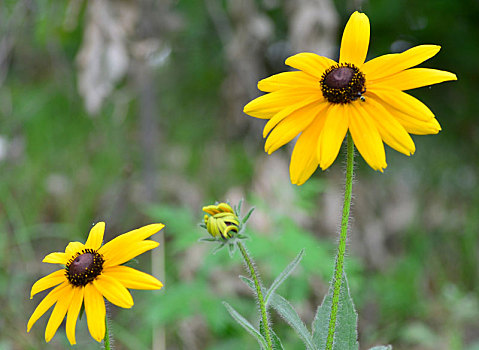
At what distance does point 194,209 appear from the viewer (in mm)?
2982

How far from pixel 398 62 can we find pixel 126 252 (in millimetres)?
452

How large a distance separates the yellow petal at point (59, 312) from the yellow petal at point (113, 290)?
5cm

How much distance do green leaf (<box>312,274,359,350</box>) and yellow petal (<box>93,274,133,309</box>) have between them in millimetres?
262

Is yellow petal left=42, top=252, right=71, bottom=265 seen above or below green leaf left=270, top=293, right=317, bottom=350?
above

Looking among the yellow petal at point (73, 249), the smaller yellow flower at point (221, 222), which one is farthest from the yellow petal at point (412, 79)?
the yellow petal at point (73, 249)

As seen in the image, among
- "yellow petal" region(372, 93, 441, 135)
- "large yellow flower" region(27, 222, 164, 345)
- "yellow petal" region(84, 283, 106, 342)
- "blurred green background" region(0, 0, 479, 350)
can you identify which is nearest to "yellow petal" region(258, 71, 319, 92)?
"yellow petal" region(372, 93, 441, 135)

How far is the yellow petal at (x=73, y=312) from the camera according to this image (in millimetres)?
635

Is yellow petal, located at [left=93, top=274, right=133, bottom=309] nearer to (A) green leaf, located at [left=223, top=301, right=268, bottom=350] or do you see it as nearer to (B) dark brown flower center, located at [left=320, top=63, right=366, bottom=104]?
(A) green leaf, located at [left=223, top=301, right=268, bottom=350]

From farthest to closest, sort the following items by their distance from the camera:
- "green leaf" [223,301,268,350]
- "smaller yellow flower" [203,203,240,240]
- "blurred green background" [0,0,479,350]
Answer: "blurred green background" [0,0,479,350] < "smaller yellow flower" [203,203,240,240] < "green leaf" [223,301,268,350]

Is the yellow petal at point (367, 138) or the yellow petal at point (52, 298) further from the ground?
the yellow petal at point (367, 138)

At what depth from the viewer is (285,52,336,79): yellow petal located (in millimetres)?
723

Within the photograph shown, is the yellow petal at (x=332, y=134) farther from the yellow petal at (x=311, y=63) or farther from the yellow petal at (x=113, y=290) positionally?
the yellow petal at (x=113, y=290)

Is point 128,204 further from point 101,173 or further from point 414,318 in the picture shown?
point 414,318

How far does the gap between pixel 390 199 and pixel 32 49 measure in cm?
279
